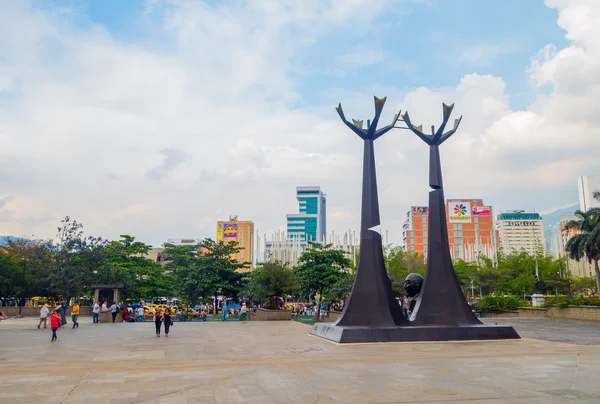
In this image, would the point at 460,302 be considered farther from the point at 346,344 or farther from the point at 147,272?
the point at 147,272

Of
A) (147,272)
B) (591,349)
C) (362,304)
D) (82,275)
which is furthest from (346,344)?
(147,272)

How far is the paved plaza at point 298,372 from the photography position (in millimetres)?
7934

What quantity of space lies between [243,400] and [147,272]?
36.0 meters

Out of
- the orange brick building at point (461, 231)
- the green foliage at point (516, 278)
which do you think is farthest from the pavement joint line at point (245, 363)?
the orange brick building at point (461, 231)

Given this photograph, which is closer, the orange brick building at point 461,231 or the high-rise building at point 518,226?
the orange brick building at point 461,231

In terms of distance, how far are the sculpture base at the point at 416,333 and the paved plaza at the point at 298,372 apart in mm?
661

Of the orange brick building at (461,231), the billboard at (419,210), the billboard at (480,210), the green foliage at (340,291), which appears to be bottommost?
the green foliage at (340,291)

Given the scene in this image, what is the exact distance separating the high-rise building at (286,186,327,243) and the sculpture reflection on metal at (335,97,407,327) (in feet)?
525

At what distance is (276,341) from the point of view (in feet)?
55.7

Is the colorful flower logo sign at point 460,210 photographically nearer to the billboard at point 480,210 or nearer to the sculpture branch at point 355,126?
the billboard at point 480,210

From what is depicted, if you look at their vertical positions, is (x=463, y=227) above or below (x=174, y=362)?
above

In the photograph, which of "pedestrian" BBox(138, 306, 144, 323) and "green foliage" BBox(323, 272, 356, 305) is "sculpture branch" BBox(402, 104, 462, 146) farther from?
"pedestrian" BBox(138, 306, 144, 323)

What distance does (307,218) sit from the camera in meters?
188

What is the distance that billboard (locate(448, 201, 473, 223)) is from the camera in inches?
4156
